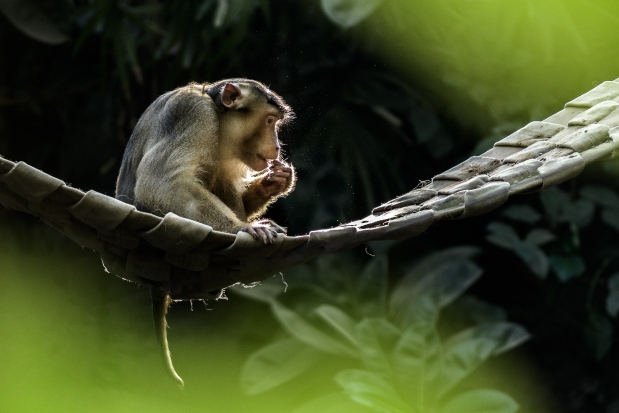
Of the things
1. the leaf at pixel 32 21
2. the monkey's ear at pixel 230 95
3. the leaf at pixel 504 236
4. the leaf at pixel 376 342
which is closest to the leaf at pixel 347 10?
the leaf at pixel 504 236

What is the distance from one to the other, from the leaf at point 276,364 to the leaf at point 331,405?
268 millimetres

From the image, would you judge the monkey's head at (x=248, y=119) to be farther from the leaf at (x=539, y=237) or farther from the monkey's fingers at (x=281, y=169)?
the leaf at (x=539, y=237)

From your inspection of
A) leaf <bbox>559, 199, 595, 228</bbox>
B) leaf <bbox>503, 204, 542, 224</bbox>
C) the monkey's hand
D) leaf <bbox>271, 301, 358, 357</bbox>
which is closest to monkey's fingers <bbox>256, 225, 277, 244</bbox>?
the monkey's hand

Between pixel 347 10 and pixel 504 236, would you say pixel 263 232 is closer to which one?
pixel 347 10

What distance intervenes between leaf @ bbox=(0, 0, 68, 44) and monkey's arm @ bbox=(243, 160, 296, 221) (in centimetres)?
298

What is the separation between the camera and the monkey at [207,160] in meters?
2.64

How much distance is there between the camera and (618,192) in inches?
222

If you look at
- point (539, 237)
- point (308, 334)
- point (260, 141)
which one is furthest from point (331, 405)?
point (260, 141)

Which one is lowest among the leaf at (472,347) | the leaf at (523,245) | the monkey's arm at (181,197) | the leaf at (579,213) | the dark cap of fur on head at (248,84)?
the leaf at (472,347)

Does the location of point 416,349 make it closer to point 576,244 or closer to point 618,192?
point 576,244

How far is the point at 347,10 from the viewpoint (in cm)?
481

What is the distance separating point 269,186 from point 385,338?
2303 mm

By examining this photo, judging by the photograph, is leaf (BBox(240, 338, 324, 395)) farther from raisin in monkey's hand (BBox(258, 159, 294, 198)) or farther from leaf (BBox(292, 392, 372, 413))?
raisin in monkey's hand (BBox(258, 159, 294, 198))

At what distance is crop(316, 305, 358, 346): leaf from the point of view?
5109 millimetres
